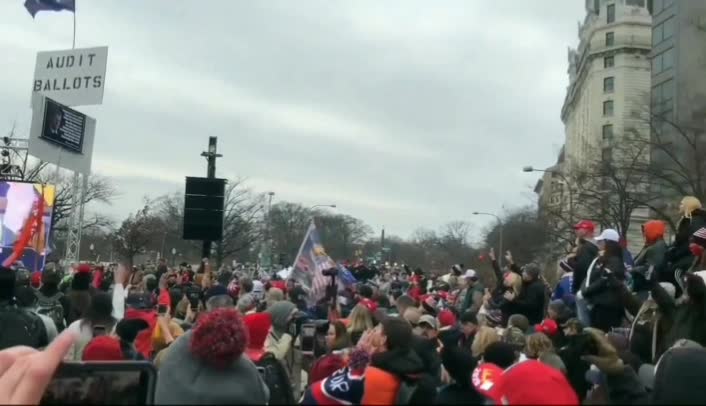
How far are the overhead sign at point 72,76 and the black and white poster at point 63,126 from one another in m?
0.48

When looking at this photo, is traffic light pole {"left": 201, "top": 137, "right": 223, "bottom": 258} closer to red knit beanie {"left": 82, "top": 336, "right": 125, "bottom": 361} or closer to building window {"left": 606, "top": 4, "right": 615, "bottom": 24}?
red knit beanie {"left": 82, "top": 336, "right": 125, "bottom": 361}

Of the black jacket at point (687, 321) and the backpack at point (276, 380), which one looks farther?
the black jacket at point (687, 321)

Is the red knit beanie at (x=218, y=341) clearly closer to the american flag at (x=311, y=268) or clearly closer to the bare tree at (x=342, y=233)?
the american flag at (x=311, y=268)

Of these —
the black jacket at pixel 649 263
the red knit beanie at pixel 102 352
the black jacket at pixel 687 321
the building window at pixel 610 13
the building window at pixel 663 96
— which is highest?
the building window at pixel 610 13

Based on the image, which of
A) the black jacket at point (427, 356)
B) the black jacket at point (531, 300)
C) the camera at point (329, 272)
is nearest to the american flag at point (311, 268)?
the camera at point (329, 272)

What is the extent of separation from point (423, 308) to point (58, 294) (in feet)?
16.2

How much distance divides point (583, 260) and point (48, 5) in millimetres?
19821

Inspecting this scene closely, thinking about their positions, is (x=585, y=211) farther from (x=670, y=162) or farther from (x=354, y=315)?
(x=354, y=315)

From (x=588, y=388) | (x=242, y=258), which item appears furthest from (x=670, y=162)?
(x=242, y=258)

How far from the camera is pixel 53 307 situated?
10.4 metres

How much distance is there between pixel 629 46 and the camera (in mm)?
80500

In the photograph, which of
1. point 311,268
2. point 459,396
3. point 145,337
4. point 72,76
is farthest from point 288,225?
point 459,396

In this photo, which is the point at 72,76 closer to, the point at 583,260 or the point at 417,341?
the point at 583,260

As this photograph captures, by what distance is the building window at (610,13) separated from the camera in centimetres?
8344
